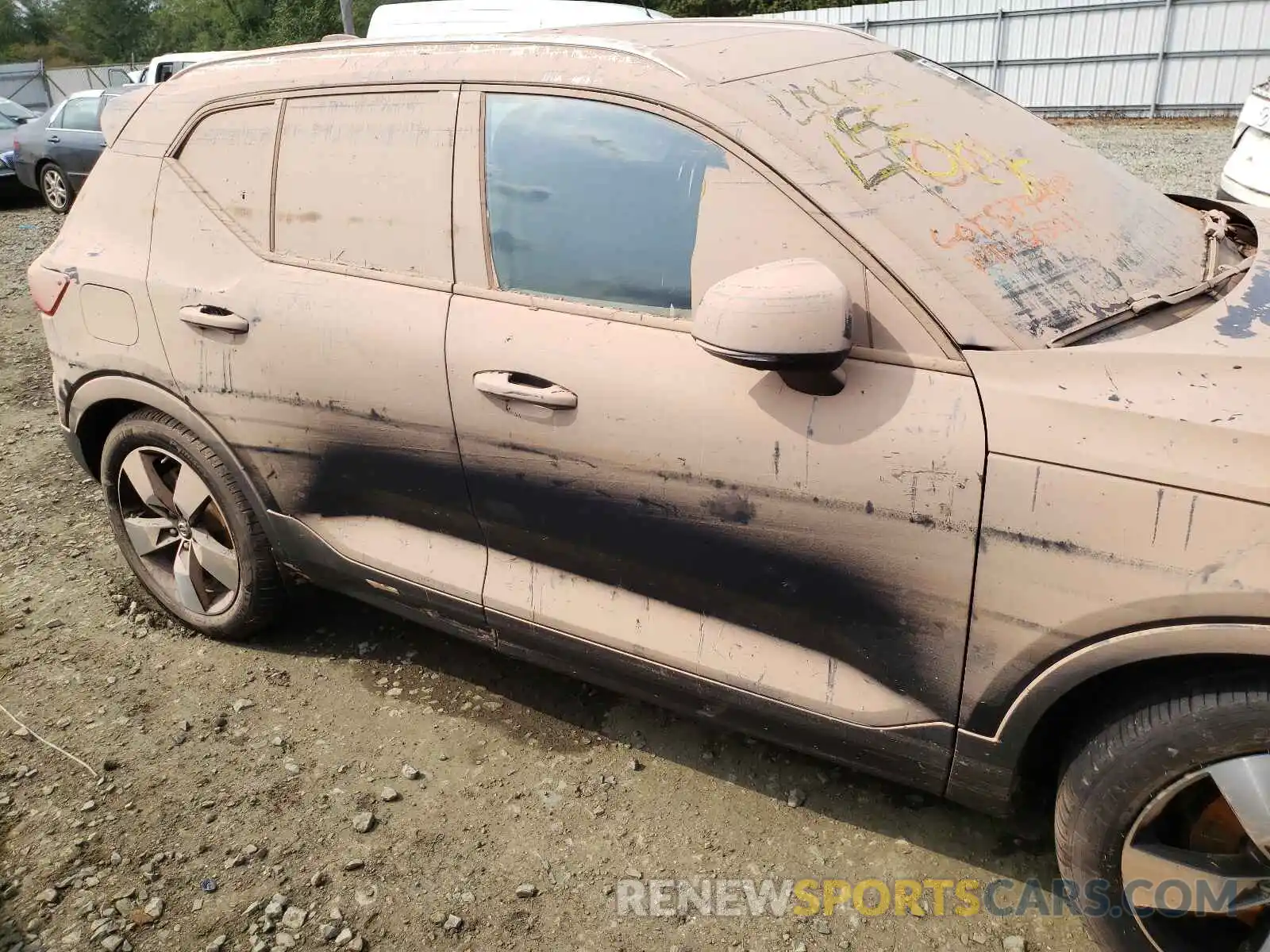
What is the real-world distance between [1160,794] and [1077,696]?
0.23 m

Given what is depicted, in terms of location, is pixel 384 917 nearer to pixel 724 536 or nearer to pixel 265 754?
pixel 265 754

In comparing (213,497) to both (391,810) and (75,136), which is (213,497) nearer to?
(391,810)

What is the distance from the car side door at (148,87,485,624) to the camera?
2666mm

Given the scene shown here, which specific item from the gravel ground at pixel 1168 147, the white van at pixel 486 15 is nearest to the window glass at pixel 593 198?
the white van at pixel 486 15

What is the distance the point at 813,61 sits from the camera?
2.60 meters

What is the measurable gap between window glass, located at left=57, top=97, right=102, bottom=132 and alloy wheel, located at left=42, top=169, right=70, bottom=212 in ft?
1.93

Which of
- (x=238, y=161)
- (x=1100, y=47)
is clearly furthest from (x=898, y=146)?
(x=1100, y=47)

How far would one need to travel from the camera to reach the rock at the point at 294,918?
8.01ft

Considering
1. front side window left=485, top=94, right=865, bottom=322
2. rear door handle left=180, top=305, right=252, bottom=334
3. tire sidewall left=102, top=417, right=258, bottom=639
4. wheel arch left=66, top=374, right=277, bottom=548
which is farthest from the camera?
tire sidewall left=102, top=417, right=258, bottom=639

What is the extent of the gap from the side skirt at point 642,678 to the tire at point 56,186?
11.6 meters

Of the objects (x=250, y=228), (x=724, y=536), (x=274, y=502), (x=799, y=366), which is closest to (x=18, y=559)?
(x=274, y=502)

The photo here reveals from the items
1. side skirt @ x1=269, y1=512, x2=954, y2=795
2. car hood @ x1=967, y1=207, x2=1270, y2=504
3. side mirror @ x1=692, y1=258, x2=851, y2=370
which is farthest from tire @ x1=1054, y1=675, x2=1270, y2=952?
side mirror @ x1=692, y1=258, x2=851, y2=370

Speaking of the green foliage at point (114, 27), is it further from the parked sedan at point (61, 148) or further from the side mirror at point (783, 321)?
the side mirror at point (783, 321)

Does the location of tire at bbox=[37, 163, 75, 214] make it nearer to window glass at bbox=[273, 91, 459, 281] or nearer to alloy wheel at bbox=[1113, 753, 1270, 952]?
window glass at bbox=[273, 91, 459, 281]
